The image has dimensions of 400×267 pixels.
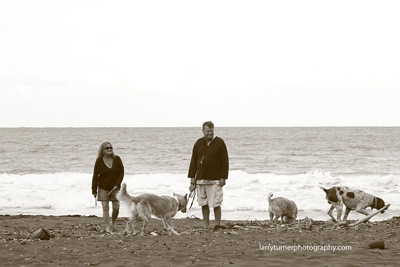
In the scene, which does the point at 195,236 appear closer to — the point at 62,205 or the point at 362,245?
the point at 362,245

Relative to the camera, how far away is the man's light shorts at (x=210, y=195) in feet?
31.5

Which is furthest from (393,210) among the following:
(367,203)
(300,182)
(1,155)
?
(1,155)

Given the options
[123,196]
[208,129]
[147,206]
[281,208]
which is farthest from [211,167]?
[281,208]

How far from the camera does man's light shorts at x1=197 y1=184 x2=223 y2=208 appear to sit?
31.5 feet

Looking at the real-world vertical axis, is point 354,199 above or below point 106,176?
below

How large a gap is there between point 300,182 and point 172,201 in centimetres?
1294

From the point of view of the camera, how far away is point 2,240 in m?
8.52

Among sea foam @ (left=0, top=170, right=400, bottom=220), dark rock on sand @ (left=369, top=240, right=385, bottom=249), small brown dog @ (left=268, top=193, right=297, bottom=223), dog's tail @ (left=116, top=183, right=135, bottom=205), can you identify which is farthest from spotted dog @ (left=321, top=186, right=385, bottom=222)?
dog's tail @ (left=116, top=183, right=135, bottom=205)

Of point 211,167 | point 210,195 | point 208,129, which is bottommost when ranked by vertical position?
point 210,195

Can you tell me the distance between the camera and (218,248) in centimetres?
764

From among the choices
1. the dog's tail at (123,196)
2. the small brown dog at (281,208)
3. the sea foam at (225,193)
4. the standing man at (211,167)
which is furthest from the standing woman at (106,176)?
the sea foam at (225,193)

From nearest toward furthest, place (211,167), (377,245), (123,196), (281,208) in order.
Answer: (377,245), (123,196), (211,167), (281,208)

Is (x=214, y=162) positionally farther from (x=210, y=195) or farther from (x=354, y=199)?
(x=354, y=199)

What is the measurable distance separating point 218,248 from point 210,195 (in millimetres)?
2077
